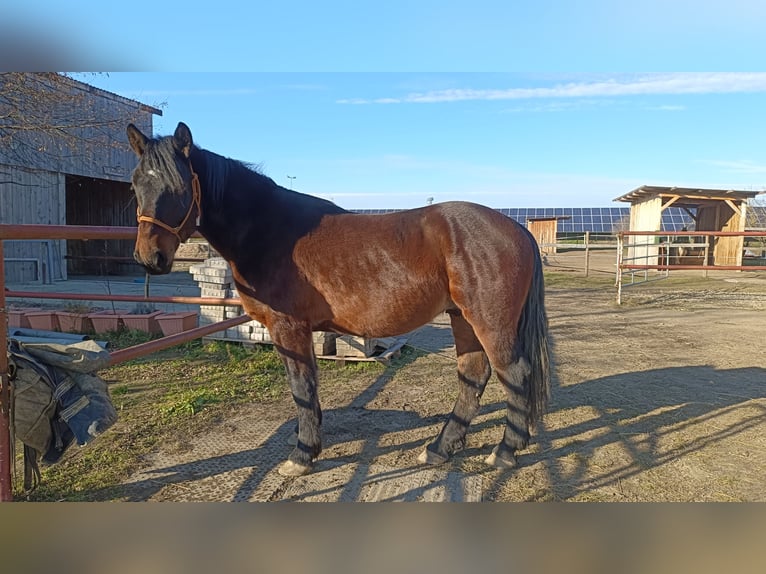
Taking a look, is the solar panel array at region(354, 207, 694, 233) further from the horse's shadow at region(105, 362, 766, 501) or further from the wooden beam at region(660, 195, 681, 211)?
the horse's shadow at region(105, 362, 766, 501)

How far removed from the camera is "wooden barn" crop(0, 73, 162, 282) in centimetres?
523

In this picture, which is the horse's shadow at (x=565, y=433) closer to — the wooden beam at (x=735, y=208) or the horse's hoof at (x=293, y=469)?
the horse's hoof at (x=293, y=469)

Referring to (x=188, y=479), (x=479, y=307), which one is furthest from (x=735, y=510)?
(x=188, y=479)

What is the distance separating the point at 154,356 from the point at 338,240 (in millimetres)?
3602

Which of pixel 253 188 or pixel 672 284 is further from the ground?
pixel 253 188

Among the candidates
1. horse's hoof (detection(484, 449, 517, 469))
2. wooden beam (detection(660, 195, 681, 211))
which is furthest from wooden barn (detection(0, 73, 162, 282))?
wooden beam (detection(660, 195, 681, 211))

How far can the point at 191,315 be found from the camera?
603 centimetres

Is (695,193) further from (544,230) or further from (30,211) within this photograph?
(30,211)

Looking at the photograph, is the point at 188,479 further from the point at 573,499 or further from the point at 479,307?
the point at 573,499

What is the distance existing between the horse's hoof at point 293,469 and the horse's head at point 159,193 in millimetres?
1306

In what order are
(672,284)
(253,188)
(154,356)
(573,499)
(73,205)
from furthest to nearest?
1. (73,205)
2. (672,284)
3. (154,356)
4. (253,188)
5. (573,499)

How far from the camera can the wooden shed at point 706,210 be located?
1631cm

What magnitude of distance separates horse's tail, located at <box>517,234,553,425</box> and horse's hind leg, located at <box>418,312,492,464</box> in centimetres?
34

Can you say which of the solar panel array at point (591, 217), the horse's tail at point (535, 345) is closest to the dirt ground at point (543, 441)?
the horse's tail at point (535, 345)
